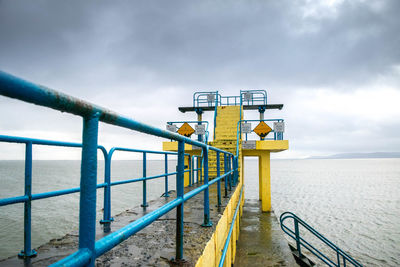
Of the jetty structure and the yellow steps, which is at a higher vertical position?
the yellow steps

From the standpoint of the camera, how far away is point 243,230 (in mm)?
8906

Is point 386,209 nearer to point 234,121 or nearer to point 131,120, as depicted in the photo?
point 234,121

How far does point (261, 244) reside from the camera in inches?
297

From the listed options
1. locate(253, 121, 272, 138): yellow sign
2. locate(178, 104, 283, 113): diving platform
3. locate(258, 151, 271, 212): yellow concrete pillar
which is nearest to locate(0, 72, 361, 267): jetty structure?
locate(258, 151, 271, 212): yellow concrete pillar

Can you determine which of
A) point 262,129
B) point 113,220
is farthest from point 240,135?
point 113,220

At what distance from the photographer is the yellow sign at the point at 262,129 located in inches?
444

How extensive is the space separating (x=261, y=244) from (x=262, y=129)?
521 cm

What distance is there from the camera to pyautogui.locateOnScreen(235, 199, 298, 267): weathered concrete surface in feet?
20.7

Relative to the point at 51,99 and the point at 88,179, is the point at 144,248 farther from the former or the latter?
the point at 51,99

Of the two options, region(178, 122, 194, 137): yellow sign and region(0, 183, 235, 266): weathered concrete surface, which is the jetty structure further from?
region(178, 122, 194, 137): yellow sign

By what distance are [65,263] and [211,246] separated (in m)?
1.89

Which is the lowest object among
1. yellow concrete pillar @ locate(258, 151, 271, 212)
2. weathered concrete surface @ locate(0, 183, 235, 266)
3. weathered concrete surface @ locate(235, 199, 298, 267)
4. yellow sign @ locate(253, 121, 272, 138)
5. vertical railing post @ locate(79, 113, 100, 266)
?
weathered concrete surface @ locate(235, 199, 298, 267)

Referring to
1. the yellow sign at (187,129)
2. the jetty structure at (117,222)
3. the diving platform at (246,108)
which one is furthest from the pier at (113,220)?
the diving platform at (246,108)

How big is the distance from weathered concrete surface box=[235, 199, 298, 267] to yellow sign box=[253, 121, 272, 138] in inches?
136
